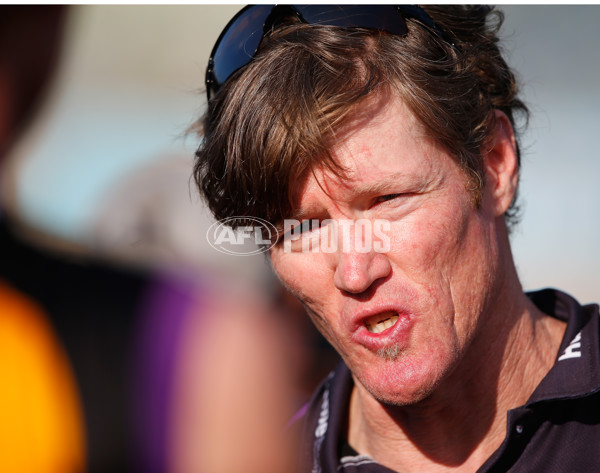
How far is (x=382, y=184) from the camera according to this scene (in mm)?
1366

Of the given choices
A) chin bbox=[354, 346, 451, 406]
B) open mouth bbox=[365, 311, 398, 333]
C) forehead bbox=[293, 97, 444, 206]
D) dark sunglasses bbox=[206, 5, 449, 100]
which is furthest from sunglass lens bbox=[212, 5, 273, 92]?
chin bbox=[354, 346, 451, 406]

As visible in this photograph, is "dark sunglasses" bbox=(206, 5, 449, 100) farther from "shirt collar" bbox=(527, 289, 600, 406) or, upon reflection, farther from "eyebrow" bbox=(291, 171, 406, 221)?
"shirt collar" bbox=(527, 289, 600, 406)

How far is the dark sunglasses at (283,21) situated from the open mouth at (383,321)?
2.39ft

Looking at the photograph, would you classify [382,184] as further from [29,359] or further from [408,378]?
[29,359]

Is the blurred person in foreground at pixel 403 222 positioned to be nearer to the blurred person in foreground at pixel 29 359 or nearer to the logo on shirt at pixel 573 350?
the logo on shirt at pixel 573 350

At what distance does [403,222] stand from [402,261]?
95mm

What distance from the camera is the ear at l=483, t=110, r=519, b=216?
61.2 inches

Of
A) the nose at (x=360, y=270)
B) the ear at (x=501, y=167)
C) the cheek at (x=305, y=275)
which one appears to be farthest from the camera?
the ear at (x=501, y=167)

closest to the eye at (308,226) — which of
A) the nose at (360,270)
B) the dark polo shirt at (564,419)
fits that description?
the nose at (360,270)

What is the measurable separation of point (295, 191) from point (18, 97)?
3.18 feet

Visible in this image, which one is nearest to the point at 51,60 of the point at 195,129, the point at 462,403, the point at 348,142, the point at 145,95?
the point at 195,129

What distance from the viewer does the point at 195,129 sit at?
203cm

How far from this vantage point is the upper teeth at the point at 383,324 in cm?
138

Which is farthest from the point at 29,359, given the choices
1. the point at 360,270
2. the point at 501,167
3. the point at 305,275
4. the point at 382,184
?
the point at 501,167
